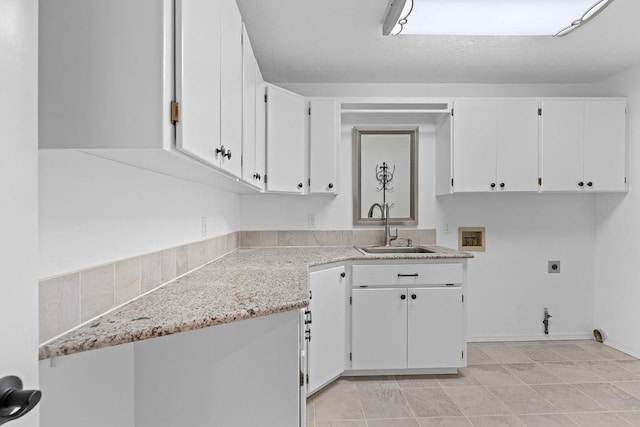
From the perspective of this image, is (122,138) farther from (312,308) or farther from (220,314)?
(312,308)

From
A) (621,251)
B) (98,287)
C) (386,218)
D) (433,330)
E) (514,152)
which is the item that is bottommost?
(433,330)

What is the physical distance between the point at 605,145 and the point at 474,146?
1097 millimetres

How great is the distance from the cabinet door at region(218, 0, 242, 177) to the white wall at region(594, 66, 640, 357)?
3.22 metres

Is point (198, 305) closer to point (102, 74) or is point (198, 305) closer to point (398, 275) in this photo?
point (102, 74)

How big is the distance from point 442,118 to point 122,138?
2880 millimetres

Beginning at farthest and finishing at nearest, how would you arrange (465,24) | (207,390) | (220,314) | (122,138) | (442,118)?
(442,118) < (465,24) < (207,390) < (220,314) < (122,138)

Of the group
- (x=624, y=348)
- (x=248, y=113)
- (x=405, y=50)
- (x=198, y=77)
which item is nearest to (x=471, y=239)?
(x=624, y=348)

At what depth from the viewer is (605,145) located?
3111 millimetres

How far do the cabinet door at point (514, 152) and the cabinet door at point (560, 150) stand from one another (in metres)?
0.10

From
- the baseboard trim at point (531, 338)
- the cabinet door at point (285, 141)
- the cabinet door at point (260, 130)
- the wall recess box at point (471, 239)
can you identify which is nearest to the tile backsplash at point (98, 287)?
the cabinet door at point (260, 130)

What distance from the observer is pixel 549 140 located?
310 centimetres

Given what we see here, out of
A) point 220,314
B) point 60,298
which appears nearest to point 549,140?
point 220,314

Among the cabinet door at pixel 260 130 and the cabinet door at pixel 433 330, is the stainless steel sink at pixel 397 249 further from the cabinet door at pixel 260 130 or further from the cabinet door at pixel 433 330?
the cabinet door at pixel 260 130

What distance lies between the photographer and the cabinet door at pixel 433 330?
2711mm
